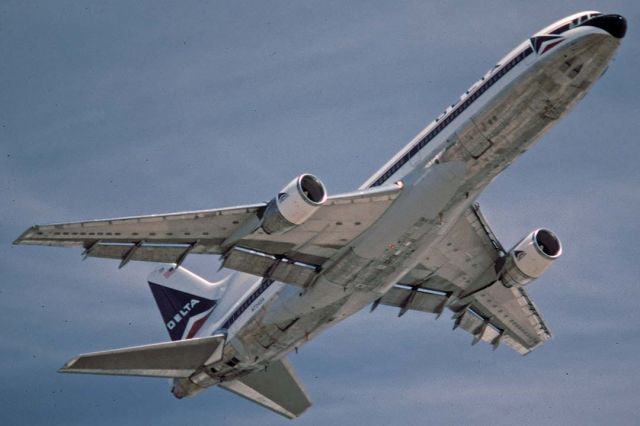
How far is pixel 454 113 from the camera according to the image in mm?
→ 43469

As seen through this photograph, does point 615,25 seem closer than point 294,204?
Yes

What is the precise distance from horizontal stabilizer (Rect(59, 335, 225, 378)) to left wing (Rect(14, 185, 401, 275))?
6.21 metres

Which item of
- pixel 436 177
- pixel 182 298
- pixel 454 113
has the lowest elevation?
pixel 182 298

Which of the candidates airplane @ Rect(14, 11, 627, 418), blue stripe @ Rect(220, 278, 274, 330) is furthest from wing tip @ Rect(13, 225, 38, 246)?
blue stripe @ Rect(220, 278, 274, 330)

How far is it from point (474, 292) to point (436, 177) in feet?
45.1

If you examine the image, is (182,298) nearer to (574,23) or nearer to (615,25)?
(574,23)

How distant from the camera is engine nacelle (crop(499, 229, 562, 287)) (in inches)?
2047

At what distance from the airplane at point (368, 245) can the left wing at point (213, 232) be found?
0.07 metres

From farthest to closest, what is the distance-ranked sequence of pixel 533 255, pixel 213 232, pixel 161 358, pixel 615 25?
pixel 533 255
pixel 161 358
pixel 213 232
pixel 615 25

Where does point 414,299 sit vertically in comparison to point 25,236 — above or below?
below

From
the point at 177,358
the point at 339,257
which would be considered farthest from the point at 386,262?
the point at 177,358

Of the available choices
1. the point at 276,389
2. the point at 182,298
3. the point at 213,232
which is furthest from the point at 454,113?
the point at 182,298

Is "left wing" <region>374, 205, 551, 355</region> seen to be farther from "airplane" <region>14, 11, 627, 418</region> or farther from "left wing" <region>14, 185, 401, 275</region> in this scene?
"left wing" <region>14, 185, 401, 275</region>

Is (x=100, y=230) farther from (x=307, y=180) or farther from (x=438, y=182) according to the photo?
(x=438, y=182)
